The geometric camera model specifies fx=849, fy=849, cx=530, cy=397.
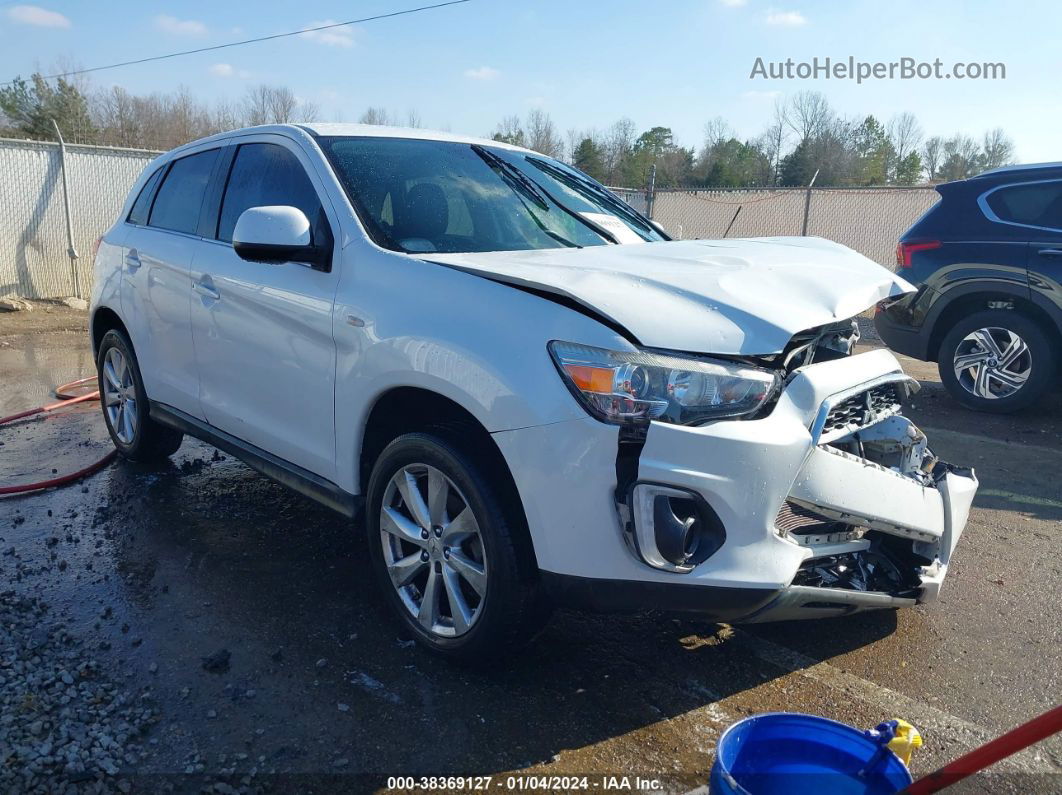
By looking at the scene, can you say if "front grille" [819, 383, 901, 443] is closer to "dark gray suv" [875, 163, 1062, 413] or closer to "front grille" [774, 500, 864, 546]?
"front grille" [774, 500, 864, 546]

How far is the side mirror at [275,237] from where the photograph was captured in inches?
129

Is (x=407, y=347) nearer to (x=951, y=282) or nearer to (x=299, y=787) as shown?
(x=299, y=787)

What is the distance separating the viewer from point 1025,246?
21.4 feet

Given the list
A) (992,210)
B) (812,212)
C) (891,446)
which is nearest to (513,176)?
(891,446)

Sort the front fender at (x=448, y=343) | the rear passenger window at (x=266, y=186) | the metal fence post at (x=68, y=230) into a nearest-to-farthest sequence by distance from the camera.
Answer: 1. the front fender at (x=448, y=343)
2. the rear passenger window at (x=266, y=186)
3. the metal fence post at (x=68, y=230)

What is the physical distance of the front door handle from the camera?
4.07 meters

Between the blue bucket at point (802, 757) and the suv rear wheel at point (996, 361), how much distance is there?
5350 millimetres

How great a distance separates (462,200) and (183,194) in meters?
1.98

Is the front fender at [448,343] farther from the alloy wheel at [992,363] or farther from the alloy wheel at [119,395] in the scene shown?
the alloy wheel at [992,363]

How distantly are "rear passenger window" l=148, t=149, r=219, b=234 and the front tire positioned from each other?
2.26 m

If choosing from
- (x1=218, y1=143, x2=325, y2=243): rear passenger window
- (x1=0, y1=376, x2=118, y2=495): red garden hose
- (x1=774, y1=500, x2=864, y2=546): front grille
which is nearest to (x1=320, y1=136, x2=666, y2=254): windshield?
(x1=218, y1=143, x2=325, y2=243): rear passenger window

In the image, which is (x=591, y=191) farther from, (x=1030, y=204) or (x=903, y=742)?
(x=1030, y=204)

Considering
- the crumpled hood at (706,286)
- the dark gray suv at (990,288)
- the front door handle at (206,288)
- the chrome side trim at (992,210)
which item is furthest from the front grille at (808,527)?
the chrome side trim at (992,210)

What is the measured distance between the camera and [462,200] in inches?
146
